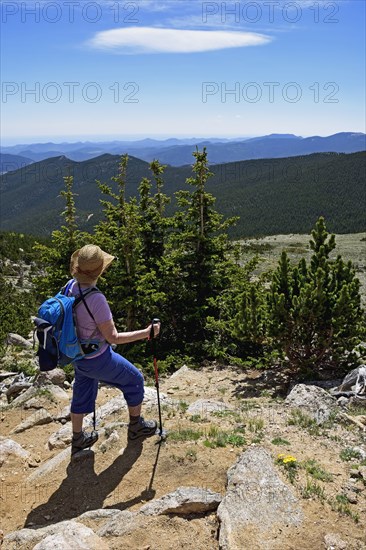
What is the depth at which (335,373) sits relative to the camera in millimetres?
11695

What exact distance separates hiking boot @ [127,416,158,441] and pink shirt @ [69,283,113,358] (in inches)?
55.0

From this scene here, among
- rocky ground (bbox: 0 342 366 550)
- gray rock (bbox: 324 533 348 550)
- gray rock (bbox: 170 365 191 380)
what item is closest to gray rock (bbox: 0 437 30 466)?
rocky ground (bbox: 0 342 366 550)

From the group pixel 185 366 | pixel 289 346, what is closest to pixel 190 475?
pixel 289 346

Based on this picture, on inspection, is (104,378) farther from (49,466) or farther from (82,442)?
(49,466)

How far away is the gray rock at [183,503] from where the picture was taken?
188 inches

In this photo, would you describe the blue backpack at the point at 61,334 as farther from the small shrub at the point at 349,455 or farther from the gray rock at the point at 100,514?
the small shrub at the point at 349,455

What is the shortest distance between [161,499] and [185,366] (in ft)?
28.9

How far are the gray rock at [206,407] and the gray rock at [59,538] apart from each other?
336 cm

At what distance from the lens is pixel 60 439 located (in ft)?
24.5

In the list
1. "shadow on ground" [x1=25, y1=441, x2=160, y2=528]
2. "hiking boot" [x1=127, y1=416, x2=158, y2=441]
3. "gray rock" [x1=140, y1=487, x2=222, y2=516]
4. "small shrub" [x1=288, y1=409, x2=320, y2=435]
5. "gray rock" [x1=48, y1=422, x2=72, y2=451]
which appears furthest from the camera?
"gray rock" [x1=48, y1=422, x2=72, y2=451]

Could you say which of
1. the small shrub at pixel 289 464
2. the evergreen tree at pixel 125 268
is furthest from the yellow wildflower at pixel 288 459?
the evergreen tree at pixel 125 268

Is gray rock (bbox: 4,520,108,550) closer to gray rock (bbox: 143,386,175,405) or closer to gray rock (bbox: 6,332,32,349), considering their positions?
gray rock (bbox: 143,386,175,405)

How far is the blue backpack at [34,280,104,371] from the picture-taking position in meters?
5.45

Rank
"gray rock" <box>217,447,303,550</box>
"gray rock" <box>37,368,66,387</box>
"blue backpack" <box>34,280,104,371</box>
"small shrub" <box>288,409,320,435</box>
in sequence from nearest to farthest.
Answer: "gray rock" <box>217,447,303,550</box>, "blue backpack" <box>34,280,104,371</box>, "small shrub" <box>288,409,320,435</box>, "gray rock" <box>37,368,66,387</box>
